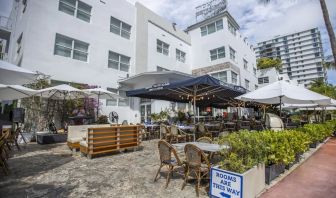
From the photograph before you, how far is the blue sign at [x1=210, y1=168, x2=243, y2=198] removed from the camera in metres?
3.08

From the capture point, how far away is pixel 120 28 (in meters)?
16.1

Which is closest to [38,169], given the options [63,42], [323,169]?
[323,169]

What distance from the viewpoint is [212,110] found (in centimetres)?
2220

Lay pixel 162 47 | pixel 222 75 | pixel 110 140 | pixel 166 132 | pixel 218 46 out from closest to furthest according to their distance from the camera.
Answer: pixel 110 140 → pixel 166 132 → pixel 162 47 → pixel 222 75 → pixel 218 46

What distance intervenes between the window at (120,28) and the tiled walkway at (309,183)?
50.5 ft

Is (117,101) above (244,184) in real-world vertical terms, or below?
above

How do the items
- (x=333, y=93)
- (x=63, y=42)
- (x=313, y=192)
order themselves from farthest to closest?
(x=333, y=93)
(x=63, y=42)
(x=313, y=192)

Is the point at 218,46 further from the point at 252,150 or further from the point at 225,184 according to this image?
the point at 225,184

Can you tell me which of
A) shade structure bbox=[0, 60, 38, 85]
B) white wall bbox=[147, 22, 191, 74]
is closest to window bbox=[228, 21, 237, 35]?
white wall bbox=[147, 22, 191, 74]

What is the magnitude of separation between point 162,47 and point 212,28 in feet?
21.2

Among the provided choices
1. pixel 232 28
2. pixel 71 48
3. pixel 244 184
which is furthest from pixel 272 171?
pixel 232 28

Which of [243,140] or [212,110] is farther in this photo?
[212,110]

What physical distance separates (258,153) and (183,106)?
13.3m

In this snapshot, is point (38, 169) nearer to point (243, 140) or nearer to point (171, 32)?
point (243, 140)
